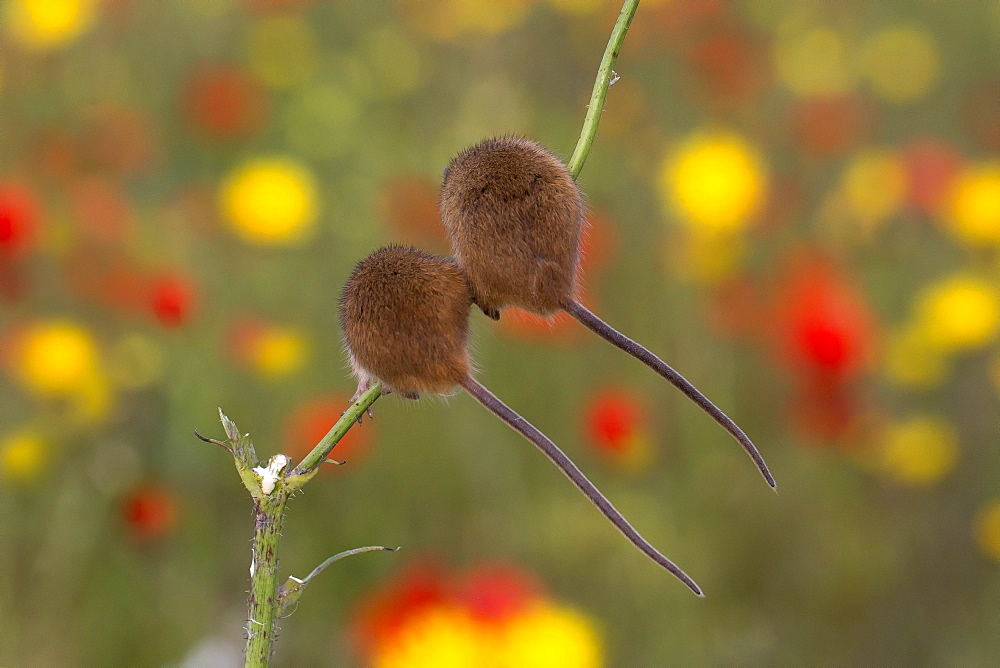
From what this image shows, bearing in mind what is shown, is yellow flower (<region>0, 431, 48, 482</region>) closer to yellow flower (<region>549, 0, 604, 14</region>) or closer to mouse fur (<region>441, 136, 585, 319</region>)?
mouse fur (<region>441, 136, 585, 319</region>)

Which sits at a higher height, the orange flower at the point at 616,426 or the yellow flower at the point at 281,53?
the yellow flower at the point at 281,53

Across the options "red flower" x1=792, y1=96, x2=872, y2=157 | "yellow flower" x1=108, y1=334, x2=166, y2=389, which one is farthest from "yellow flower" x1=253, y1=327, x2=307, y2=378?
"red flower" x1=792, y1=96, x2=872, y2=157

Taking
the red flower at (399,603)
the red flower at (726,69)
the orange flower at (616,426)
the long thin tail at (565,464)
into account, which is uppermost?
the red flower at (726,69)

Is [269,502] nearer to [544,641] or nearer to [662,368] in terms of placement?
[662,368]

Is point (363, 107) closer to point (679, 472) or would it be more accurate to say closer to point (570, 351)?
point (570, 351)

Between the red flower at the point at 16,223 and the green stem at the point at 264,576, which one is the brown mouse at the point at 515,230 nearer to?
the green stem at the point at 264,576

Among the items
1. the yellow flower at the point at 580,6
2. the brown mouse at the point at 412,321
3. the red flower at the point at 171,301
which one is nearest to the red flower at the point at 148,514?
the red flower at the point at 171,301
